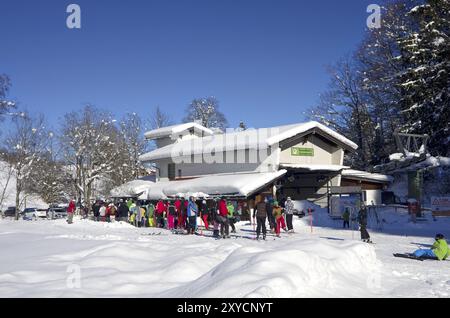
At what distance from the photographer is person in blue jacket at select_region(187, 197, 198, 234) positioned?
21.3 m

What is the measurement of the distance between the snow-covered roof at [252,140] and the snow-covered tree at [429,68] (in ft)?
18.3

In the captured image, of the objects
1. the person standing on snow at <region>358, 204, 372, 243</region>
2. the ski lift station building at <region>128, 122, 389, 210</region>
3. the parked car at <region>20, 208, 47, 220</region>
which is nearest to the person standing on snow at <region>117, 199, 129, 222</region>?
the ski lift station building at <region>128, 122, 389, 210</region>

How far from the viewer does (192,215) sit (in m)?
21.4

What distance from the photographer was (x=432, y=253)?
1358cm

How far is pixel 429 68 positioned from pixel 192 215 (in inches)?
728

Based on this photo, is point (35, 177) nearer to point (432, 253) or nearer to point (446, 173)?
point (446, 173)

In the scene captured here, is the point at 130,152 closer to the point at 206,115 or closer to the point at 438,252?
the point at 206,115

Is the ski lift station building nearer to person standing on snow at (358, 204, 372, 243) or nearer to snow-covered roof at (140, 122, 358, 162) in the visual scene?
snow-covered roof at (140, 122, 358, 162)

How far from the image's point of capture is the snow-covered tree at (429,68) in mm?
28797

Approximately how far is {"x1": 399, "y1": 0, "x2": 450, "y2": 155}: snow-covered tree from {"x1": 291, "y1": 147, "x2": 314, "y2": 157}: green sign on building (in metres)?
7.15

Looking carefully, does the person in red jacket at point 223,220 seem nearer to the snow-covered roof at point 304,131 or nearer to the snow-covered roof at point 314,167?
the snow-covered roof at point 304,131

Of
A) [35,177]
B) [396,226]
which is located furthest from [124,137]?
[396,226]

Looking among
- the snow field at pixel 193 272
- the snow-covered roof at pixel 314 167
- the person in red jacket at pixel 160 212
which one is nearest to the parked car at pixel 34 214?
the person in red jacket at pixel 160 212
